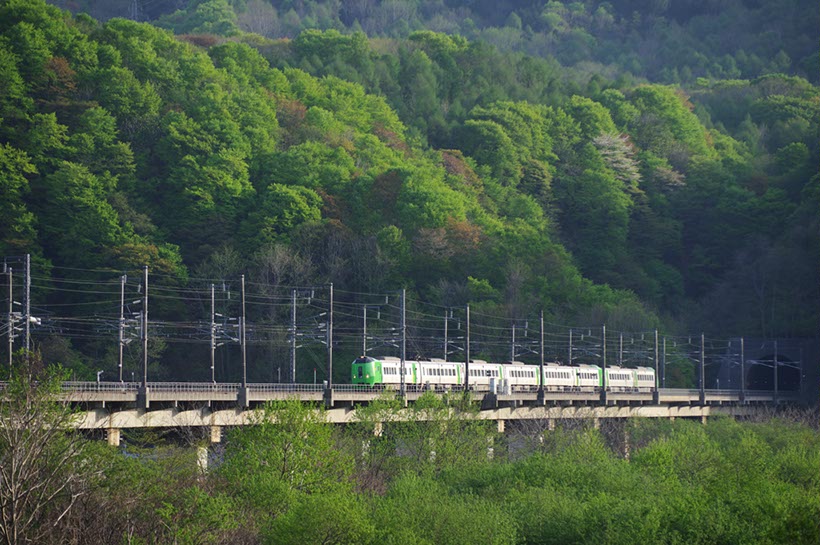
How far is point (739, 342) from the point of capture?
124 meters

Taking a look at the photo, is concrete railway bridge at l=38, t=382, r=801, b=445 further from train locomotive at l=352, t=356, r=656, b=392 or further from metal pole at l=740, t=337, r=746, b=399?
train locomotive at l=352, t=356, r=656, b=392

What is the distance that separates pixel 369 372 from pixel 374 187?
39919 mm

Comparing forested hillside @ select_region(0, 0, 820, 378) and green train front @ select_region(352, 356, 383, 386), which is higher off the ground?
forested hillside @ select_region(0, 0, 820, 378)

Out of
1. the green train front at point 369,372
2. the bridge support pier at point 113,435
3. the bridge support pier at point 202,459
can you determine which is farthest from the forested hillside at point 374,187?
the bridge support pier at point 113,435

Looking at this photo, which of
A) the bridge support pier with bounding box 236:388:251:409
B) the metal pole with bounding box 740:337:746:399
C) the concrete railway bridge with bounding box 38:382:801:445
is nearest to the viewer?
the concrete railway bridge with bounding box 38:382:801:445

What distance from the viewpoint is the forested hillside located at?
109938mm

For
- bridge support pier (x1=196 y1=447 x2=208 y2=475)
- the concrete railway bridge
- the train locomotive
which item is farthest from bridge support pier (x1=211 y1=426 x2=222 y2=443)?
the train locomotive

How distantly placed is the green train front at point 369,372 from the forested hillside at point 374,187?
23.5m

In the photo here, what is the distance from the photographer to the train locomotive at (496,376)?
85.4 meters

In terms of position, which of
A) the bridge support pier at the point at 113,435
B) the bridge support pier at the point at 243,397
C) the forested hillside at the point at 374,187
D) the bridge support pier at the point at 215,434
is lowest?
the bridge support pier at the point at 215,434

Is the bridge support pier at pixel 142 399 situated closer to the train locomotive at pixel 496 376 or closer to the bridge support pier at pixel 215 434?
the bridge support pier at pixel 215 434

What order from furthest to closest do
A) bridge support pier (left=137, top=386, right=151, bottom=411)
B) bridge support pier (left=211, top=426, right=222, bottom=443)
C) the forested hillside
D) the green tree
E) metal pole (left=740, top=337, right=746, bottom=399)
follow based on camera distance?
metal pole (left=740, top=337, right=746, bottom=399)
the forested hillside
bridge support pier (left=211, top=426, right=222, bottom=443)
bridge support pier (left=137, top=386, right=151, bottom=411)
the green tree

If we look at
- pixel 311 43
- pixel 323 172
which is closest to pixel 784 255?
pixel 323 172

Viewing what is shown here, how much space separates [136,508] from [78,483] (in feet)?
7.02
